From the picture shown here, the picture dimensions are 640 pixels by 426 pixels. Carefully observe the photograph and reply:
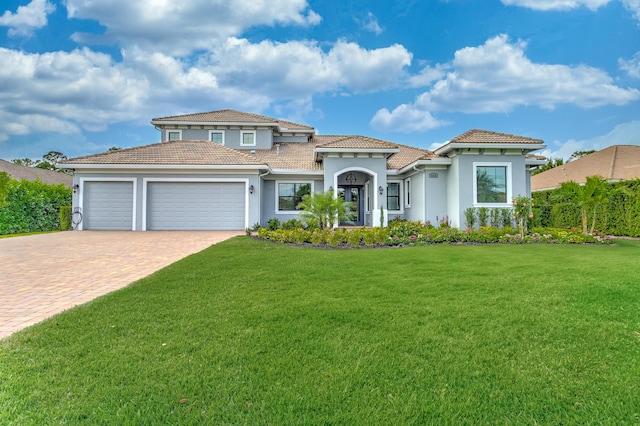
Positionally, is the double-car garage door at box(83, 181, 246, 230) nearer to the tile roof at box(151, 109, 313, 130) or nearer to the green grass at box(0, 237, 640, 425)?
the tile roof at box(151, 109, 313, 130)

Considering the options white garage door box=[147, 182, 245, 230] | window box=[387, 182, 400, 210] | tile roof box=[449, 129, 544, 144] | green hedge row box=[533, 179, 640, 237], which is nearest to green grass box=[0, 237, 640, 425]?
tile roof box=[449, 129, 544, 144]

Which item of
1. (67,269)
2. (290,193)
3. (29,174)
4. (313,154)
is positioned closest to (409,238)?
(290,193)

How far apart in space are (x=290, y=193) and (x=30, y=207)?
521 inches

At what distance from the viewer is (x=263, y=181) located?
58.9ft

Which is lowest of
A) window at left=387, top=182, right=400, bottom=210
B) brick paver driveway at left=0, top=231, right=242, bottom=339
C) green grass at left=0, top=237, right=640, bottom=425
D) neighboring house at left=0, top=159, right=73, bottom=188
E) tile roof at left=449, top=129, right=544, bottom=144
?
green grass at left=0, top=237, right=640, bottom=425

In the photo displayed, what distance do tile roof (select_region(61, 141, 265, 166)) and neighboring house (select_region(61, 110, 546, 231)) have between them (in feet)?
0.15

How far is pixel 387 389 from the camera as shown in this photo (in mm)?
2549

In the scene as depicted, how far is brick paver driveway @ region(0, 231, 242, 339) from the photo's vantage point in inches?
184

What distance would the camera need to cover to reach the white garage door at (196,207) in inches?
650

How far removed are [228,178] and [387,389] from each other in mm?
15053

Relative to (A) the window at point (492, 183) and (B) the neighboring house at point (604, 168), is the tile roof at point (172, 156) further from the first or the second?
(B) the neighboring house at point (604, 168)

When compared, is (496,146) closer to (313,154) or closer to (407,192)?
(407,192)

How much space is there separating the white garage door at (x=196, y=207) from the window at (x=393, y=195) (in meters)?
7.92

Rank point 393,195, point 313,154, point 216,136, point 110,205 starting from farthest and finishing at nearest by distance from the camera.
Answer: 1. point 216,136
2. point 313,154
3. point 393,195
4. point 110,205
